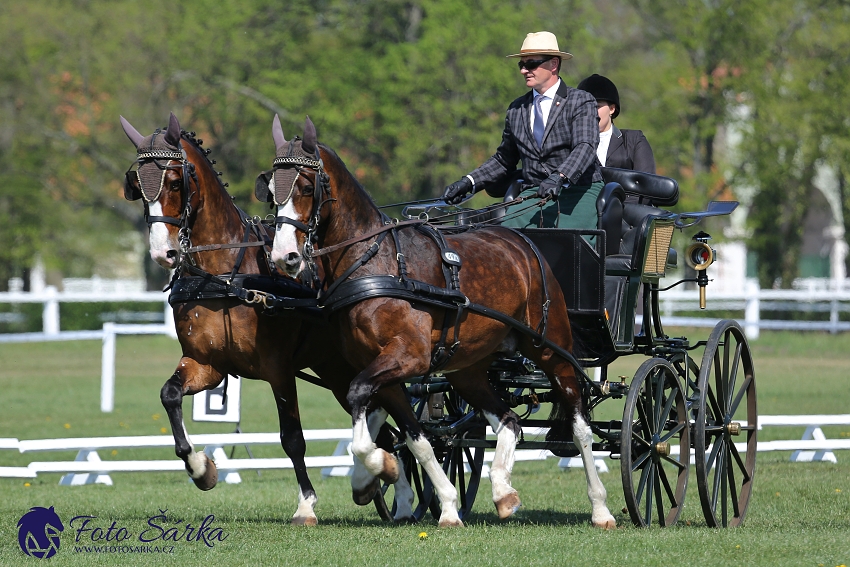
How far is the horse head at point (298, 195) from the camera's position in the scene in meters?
6.31

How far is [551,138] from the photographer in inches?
309

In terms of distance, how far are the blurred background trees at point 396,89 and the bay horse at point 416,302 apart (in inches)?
784

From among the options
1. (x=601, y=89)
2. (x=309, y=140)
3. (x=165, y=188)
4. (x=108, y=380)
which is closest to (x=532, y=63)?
(x=601, y=89)

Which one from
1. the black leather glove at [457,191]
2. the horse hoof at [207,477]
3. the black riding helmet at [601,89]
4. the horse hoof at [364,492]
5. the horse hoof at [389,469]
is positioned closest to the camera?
the horse hoof at [389,469]

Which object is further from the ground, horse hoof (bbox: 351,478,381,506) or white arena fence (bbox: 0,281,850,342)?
horse hoof (bbox: 351,478,381,506)

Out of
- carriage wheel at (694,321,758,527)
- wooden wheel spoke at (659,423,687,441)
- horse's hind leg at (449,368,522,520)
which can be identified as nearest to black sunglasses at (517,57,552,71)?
horse's hind leg at (449,368,522,520)

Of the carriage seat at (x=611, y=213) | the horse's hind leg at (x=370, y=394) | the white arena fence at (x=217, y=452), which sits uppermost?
the carriage seat at (x=611, y=213)

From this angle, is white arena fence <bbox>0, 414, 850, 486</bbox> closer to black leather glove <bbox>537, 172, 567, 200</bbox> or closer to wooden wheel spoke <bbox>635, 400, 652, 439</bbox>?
wooden wheel spoke <bbox>635, 400, 652, 439</bbox>

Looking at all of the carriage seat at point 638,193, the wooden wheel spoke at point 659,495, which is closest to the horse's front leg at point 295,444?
the wooden wheel spoke at point 659,495

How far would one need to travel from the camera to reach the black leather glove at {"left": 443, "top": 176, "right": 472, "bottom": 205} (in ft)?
26.3

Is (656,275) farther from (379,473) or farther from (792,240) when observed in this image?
(792,240)

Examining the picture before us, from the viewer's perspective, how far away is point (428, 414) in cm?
830

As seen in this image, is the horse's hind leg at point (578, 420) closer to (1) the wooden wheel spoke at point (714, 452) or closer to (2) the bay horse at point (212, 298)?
(1) the wooden wheel spoke at point (714, 452)

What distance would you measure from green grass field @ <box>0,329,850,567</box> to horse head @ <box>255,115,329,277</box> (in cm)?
152
